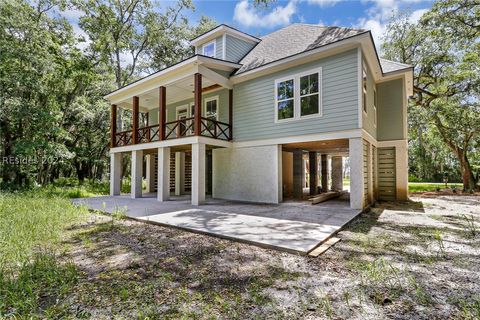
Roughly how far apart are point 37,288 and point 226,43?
1157cm

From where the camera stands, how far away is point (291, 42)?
10.1 metres

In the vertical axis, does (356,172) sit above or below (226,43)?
below

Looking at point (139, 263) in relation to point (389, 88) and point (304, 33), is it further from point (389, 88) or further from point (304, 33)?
point (389, 88)

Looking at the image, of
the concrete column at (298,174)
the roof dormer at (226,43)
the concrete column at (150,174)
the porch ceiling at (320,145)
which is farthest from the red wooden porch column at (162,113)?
the concrete column at (298,174)

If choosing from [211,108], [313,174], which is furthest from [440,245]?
[211,108]

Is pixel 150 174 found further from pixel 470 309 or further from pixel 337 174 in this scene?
pixel 470 309

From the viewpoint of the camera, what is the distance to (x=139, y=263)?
3.53 m

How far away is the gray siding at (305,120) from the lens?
7.73m

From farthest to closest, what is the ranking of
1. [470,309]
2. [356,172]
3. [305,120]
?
1. [305,120]
2. [356,172]
3. [470,309]

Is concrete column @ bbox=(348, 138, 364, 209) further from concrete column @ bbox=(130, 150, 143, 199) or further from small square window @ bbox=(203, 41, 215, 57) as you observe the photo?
concrete column @ bbox=(130, 150, 143, 199)

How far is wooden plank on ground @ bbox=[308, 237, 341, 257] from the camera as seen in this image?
3.82 meters

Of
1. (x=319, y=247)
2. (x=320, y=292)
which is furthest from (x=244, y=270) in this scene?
(x=319, y=247)

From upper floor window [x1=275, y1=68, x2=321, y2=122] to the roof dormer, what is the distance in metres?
3.82

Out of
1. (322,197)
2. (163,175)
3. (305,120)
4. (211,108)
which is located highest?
(211,108)
